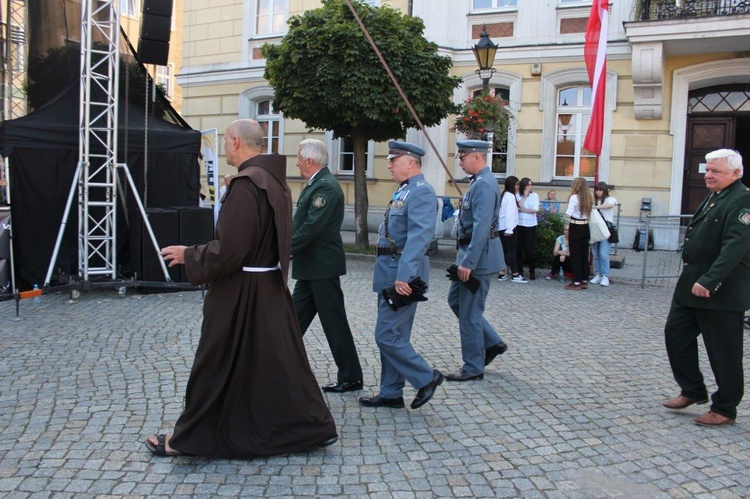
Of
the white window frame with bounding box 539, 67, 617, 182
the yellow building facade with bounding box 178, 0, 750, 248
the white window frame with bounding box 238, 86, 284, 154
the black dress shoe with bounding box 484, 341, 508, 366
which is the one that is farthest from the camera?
the white window frame with bounding box 238, 86, 284, 154

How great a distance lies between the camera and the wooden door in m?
15.6

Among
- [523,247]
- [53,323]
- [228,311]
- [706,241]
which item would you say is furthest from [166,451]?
[523,247]

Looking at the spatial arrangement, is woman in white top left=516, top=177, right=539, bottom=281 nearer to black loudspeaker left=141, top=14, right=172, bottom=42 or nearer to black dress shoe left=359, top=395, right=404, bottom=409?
black loudspeaker left=141, top=14, right=172, bottom=42

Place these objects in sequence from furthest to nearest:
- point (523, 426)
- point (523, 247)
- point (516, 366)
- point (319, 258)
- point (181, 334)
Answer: point (523, 247) → point (181, 334) → point (516, 366) → point (319, 258) → point (523, 426)

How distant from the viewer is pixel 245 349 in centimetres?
390

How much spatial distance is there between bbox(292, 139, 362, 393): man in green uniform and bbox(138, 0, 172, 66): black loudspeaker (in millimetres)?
5870

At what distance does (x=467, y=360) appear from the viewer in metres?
5.70

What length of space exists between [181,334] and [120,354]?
36.0 inches

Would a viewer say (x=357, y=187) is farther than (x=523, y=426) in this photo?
Yes

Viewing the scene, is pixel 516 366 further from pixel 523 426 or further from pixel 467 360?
pixel 523 426

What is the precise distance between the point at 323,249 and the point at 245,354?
140 centimetres

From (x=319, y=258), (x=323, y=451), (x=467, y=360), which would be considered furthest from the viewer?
(x=467, y=360)

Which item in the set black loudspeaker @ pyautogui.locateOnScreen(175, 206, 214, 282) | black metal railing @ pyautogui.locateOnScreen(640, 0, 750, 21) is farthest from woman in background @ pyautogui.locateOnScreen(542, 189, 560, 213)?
black loudspeaker @ pyautogui.locateOnScreen(175, 206, 214, 282)

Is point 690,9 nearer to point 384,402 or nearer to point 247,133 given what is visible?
point 384,402
